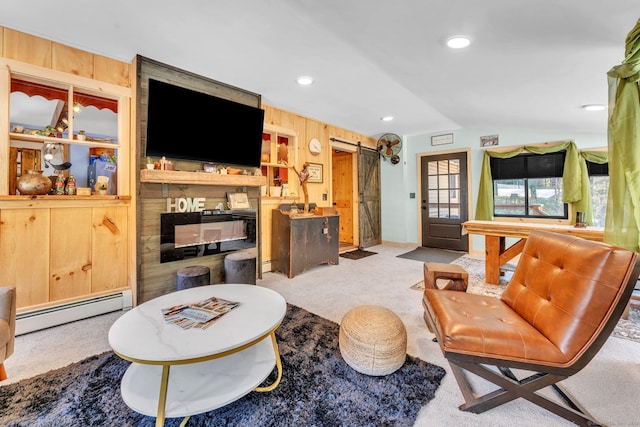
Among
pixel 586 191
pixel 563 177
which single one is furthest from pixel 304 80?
pixel 586 191

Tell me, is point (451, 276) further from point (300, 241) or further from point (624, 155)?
point (300, 241)

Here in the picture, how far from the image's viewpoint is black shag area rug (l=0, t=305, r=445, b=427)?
1.33 m

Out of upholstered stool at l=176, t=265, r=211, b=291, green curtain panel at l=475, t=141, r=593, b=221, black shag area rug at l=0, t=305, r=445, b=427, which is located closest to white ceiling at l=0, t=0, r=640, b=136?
green curtain panel at l=475, t=141, r=593, b=221

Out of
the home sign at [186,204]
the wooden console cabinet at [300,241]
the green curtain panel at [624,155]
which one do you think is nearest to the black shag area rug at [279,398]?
the home sign at [186,204]

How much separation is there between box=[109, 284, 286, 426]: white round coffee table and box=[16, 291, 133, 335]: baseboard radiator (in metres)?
1.35

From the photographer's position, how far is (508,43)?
202 cm

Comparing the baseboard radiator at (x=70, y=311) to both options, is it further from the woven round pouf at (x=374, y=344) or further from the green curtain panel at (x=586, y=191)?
the green curtain panel at (x=586, y=191)

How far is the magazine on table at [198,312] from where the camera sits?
1.48 m

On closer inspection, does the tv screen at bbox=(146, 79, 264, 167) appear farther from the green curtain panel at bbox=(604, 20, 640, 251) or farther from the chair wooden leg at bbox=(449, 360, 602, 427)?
the green curtain panel at bbox=(604, 20, 640, 251)

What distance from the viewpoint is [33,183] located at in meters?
2.28

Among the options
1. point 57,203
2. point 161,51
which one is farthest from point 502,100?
point 57,203

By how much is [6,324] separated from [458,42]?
346 centimetres

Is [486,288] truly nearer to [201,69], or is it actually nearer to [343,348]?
[343,348]

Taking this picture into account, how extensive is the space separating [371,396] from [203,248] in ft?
7.90
